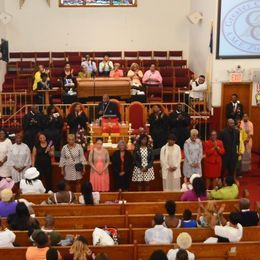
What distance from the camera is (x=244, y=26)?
15875 mm

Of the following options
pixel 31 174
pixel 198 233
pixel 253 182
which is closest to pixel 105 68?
pixel 253 182

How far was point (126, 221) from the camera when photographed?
329 inches

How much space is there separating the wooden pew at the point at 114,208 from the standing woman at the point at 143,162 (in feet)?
7.43

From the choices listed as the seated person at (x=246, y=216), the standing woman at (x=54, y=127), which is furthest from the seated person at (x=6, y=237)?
the standing woman at (x=54, y=127)

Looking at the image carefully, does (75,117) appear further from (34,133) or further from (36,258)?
(36,258)

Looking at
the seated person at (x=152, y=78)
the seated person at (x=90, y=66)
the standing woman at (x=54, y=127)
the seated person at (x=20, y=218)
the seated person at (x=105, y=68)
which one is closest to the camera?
the seated person at (x=20, y=218)

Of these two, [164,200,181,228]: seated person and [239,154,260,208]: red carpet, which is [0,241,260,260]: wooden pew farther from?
[239,154,260,208]: red carpet

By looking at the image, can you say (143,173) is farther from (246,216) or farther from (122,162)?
(246,216)

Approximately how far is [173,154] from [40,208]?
3.37 m

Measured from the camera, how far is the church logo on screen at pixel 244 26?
15.8m

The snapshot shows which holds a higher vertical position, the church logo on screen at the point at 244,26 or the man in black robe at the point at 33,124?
the church logo on screen at the point at 244,26

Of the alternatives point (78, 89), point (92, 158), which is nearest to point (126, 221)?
point (92, 158)

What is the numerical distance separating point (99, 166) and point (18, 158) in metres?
1.53

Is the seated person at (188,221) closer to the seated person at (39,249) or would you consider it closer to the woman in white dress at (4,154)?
the seated person at (39,249)
